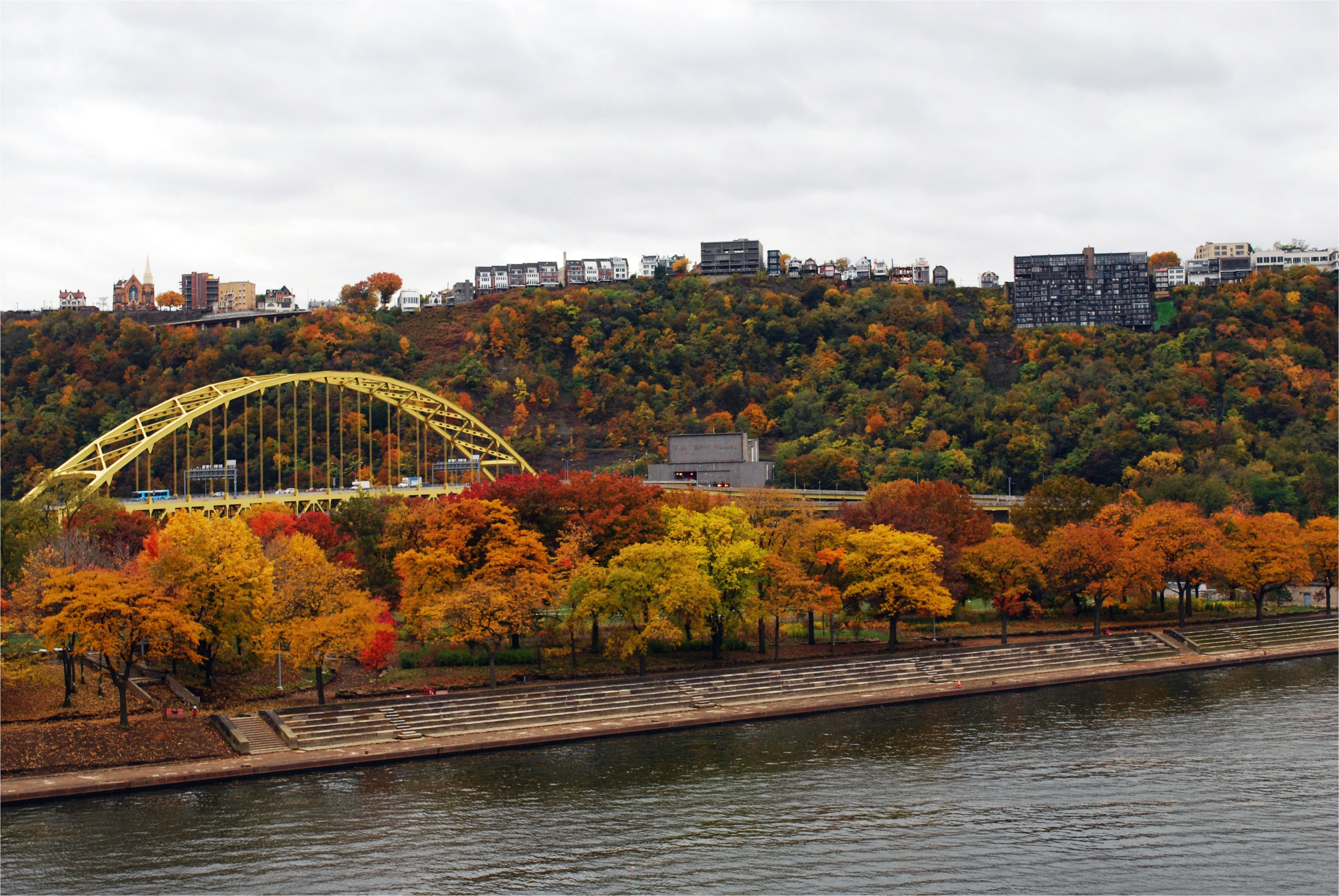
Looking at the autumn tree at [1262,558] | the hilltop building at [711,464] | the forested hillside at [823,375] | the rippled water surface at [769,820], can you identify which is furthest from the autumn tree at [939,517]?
the forested hillside at [823,375]

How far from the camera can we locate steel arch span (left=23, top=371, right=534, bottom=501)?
7162 cm

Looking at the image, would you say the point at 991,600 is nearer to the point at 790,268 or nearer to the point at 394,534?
the point at 394,534

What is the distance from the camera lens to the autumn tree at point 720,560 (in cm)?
5228

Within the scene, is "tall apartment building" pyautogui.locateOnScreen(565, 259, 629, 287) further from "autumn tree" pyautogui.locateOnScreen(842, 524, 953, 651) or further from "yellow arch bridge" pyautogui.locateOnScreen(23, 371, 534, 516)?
"autumn tree" pyautogui.locateOnScreen(842, 524, 953, 651)

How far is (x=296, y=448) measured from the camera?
96.6m

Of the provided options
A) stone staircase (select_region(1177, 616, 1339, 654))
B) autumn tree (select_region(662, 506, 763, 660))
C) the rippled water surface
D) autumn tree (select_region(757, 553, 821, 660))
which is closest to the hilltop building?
stone staircase (select_region(1177, 616, 1339, 654))

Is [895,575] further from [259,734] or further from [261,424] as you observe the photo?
[261,424]

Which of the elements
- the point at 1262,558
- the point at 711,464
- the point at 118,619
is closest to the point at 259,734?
the point at 118,619

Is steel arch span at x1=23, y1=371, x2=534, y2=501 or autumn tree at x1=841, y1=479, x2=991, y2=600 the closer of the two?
autumn tree at x1=841, y1=479, x2=991, y2=600

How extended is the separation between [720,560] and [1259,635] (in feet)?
105

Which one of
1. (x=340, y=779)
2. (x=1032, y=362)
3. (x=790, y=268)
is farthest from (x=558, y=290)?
(x=340, y=779)

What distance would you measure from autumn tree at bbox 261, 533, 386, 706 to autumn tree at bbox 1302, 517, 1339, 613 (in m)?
55.0

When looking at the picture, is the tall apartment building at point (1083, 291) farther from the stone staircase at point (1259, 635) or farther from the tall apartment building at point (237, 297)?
the tall apartment building at point (237, 297)

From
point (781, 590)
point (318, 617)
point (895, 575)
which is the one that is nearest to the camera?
point (318, 617)
